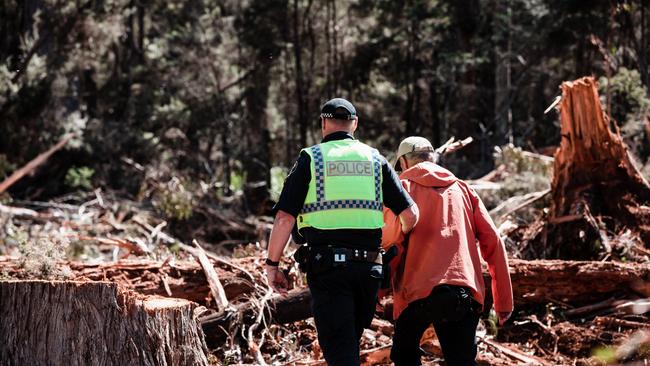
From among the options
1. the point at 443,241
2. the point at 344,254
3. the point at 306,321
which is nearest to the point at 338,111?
the point at 344,254

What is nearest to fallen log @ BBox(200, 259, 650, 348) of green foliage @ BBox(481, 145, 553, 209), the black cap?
the black cap

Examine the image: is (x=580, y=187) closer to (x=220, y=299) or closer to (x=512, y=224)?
(x=512, y=224)

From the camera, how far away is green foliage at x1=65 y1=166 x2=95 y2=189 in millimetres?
18641

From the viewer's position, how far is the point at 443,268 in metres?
4.67

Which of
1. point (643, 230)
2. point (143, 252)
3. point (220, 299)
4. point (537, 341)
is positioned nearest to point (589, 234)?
point (643, 230)

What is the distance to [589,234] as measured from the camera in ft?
28.0

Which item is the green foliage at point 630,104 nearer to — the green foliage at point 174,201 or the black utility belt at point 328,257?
the green foliage at point 174,201

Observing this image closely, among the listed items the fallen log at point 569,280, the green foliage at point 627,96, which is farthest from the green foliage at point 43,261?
the green foliage at point 627,96

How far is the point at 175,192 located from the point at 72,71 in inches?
236

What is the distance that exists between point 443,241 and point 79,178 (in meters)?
15.3

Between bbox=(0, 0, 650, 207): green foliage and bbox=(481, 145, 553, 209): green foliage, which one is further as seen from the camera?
bbox=(0, 0, 650, 207): green foliage

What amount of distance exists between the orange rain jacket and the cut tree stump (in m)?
1.47

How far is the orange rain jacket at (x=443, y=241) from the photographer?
4.69 meters

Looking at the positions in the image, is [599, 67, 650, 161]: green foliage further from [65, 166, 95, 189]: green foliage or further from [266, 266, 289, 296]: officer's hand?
[266, 266, 289, 296]: officer's hand
